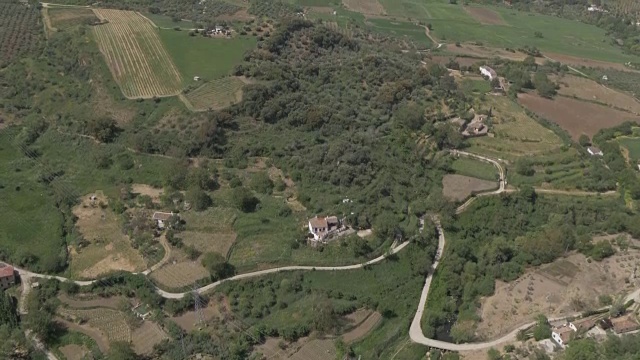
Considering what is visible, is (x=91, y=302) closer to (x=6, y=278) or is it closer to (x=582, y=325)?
(x=6, y=278)

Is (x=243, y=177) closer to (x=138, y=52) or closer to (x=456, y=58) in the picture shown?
(x=138, y=52)

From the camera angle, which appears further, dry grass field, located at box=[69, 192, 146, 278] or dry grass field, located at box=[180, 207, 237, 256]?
dry grass field, located at box=[180, 207, 237, 256]

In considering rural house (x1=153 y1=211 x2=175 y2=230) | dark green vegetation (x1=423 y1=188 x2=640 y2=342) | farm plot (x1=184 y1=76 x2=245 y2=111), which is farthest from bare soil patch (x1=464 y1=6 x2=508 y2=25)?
rural house (x1=153 y1=211 x2=175 y2=230)

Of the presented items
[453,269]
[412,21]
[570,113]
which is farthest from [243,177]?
[412,21]

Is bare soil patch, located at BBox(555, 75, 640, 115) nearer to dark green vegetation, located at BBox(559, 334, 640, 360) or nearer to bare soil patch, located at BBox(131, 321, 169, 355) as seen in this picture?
dark green vegetation, located at BBox(559, 334, 640, 360)

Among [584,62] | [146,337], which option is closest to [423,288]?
[146,337]

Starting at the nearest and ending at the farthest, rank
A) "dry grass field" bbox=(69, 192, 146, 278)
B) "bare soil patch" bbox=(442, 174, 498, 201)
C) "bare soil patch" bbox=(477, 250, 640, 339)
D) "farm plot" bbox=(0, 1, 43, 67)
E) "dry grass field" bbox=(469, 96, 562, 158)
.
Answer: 1. "bare soil patch" bbox=(477, 250, 640, 339)
2. "dry grass field" bbox=(69, 192, 146, 278)
3. "bare soil patch" bbox=(442, 174, 498, 201)
4. "dry grass field" bbox=(469, 96, 562, 158)
5. "farm plot" bbox=(0, 1, 43, 67)
